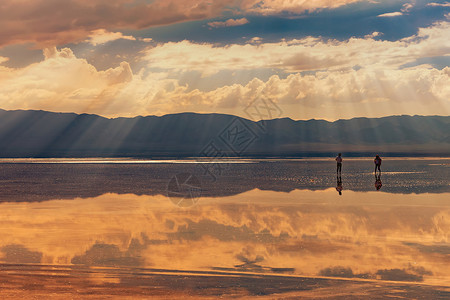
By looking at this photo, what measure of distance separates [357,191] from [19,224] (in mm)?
16477

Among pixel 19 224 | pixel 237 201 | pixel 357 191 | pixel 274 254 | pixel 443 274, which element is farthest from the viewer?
pixel 357 191

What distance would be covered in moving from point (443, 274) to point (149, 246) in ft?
21.5

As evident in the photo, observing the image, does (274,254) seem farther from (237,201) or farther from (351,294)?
(237,201)


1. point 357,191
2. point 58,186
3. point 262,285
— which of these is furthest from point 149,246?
point 58,186

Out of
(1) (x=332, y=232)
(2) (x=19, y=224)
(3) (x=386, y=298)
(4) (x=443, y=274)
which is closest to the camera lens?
(3) (x=386, y=298)

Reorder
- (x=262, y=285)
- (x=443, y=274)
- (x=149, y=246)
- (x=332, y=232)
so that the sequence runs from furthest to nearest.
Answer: (x=332, y=232)
(x=149, y=246)
(x=443, y=274)
(x=262, y=285)

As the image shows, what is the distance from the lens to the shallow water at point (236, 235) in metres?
11.0

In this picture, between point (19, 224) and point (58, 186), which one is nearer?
point (19, 224)

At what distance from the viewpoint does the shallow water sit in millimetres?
10969

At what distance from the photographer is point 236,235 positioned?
1498cm

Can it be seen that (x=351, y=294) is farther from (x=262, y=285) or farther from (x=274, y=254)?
(x=274, y=254)

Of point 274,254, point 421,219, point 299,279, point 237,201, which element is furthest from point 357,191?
point 299,279

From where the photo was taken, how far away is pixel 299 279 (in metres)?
10.2

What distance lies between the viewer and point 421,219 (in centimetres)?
1788
